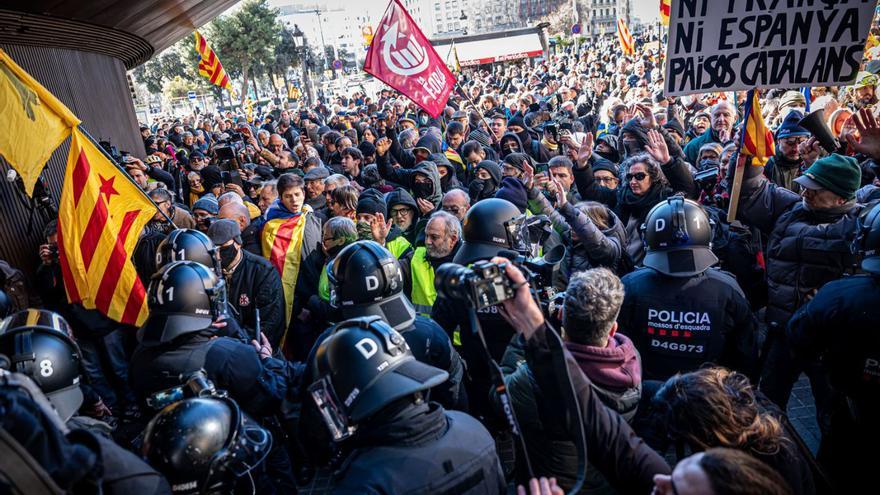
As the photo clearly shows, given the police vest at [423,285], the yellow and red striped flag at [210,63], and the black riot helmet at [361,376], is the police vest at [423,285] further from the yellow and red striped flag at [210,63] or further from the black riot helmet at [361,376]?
the yellow and red striped flag at [210,63]

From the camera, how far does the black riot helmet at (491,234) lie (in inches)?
135

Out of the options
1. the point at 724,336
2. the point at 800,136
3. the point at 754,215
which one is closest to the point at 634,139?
the point at 800,136

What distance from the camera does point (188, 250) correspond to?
12.5 ft

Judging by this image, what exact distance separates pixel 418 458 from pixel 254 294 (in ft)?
10.1

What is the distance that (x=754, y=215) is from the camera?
4.54 m

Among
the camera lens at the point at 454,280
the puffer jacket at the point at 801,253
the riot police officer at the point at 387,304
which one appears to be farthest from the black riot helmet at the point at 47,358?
the puffer jacket at the point at 801,253

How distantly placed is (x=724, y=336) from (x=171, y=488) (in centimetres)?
308

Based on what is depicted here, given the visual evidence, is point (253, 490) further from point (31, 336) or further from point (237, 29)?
point (237, 29)

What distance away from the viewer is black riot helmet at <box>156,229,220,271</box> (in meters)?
3.81

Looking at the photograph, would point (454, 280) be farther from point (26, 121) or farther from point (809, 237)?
point (26, 121)

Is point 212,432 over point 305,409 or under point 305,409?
over

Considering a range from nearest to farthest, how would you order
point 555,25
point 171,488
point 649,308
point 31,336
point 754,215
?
point 171,488 → point 31,336 → point 649,308 → point 754,215 → point 555,25

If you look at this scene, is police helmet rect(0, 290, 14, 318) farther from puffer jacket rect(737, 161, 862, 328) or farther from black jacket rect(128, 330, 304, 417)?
puffer jacket rect(737, 161, 862, 328)

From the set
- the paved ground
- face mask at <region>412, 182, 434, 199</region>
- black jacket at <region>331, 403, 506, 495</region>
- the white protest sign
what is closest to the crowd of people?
black jacket at <region>331, 403, 506, 495</region>
